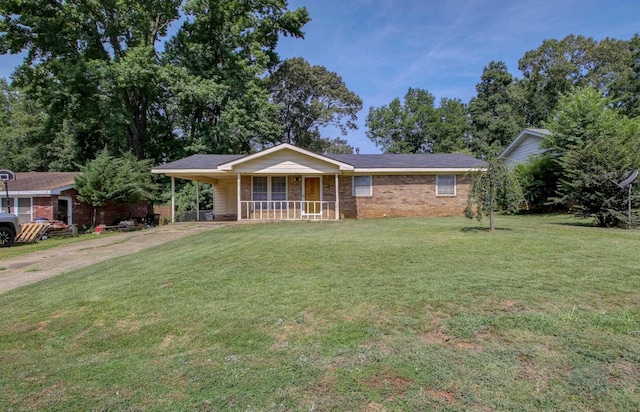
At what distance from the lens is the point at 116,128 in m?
23.7

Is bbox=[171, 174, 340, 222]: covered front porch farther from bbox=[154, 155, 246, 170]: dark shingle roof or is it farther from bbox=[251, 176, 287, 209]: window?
bbox=[154, 155, 246, 170]: dark shingle roof

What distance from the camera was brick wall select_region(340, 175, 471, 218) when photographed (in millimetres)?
17578

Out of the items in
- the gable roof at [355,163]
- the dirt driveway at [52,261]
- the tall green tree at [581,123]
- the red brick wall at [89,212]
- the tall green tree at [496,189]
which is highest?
the tall green tree at [581,123]

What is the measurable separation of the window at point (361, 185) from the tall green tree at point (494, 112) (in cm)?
1979

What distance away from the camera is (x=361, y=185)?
58.4ft

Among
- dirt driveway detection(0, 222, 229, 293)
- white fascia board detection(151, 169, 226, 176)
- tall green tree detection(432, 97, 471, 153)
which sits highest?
tall green tree detection(432, 97, 471, 153)

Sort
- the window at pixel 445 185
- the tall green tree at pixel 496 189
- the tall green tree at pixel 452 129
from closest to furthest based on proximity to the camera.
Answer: the tall green tree at pixel 496 189
the window at pixel 445 185
the tall green tree at pixel 452 129

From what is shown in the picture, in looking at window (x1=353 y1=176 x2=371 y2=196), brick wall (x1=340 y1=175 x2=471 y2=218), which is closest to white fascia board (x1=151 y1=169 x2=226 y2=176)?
brick wall (x1=340 y1=175 x2=471 y2=218)

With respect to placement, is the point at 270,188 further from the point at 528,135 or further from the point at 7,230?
the point at 528,135

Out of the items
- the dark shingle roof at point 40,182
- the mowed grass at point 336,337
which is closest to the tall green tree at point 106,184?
the dark shingle roof at point 40,182

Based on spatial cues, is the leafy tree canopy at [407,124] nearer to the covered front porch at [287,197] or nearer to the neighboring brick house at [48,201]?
the covered front porch at [287,197]

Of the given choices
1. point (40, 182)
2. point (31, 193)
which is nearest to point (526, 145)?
point (31, 193)

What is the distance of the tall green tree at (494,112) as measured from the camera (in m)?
34.0

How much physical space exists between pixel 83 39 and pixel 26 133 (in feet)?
42.3
